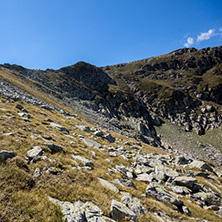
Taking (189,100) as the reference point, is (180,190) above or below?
below

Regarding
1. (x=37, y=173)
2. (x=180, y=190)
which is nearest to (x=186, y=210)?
(x=180, y=190)

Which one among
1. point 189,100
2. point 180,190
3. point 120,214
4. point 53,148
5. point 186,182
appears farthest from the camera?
point 189,100

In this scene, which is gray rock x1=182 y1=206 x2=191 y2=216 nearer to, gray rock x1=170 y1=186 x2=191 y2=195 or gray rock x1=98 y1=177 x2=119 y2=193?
gray rock x1=170 y1=186 x2=191 y2=195

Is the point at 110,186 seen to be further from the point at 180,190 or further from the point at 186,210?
the point at 180,190

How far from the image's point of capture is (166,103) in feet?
472

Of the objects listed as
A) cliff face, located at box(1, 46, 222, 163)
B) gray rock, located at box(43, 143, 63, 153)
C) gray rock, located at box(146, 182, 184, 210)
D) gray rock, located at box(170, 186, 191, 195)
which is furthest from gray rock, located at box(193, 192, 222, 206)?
cliff face, located at box(1, 46, 222, 163)

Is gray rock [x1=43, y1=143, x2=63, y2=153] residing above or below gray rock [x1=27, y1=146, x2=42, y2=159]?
below

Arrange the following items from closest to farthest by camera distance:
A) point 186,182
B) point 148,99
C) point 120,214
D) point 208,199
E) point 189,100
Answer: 1. point 120,214
2. point 208,199
3. point 186,182
4. point 189,100
5. point 148,99

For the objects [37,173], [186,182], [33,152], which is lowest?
[186,182]

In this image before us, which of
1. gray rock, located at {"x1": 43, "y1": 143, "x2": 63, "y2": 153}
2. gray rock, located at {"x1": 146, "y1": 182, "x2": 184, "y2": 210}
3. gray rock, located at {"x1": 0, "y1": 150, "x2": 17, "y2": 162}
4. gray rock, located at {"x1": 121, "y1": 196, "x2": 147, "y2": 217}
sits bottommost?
gray rock, located at {"x1": 146, "y1": 182, "x2": 184, "y2": 210}

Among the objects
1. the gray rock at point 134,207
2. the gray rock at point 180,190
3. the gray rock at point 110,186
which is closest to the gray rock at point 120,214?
the gray rock at point 134,207

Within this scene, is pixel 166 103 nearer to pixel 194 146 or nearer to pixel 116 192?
pixel 194 146

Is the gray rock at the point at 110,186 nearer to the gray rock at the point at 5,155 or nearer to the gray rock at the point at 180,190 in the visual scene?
the gray rock at the point at 5,155

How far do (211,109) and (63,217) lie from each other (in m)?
170
